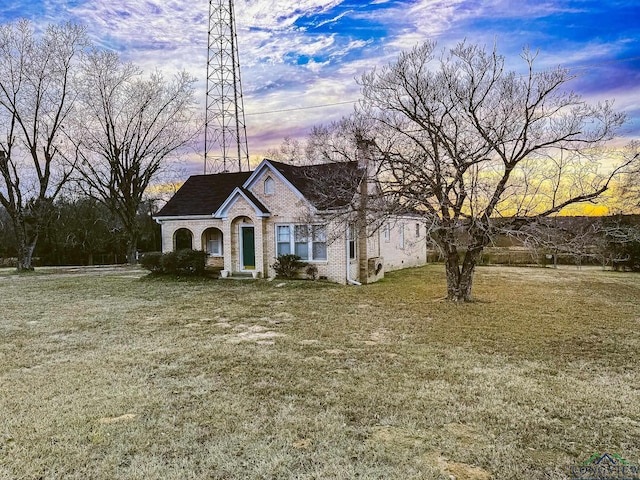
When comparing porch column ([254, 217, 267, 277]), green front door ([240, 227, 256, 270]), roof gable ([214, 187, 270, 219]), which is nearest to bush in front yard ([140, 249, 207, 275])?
green front door ([240, 227, 256, 270])

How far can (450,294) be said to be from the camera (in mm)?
12789

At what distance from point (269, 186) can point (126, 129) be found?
607 inches

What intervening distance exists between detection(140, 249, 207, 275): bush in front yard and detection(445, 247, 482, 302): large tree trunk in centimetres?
1063

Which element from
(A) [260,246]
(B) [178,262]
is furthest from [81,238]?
(A) [260,246]

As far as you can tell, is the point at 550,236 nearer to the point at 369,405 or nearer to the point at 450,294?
the point at 450,294

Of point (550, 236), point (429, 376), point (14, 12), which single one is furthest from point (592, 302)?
point (14, 12)

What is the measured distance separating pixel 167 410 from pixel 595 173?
1067cm

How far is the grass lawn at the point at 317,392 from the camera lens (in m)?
3.96

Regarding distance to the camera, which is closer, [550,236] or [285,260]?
[550,236]

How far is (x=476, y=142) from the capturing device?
11.7m

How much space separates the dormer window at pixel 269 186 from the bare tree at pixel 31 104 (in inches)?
562

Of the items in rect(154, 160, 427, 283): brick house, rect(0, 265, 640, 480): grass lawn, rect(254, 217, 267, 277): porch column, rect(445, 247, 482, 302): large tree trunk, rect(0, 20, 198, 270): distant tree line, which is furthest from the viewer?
rect(0, 20, 198, 270): distant tree line

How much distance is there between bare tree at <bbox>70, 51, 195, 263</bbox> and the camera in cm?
2730

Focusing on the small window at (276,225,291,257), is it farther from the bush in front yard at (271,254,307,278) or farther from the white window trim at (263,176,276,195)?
the white window trim at (263,176,276,195)
